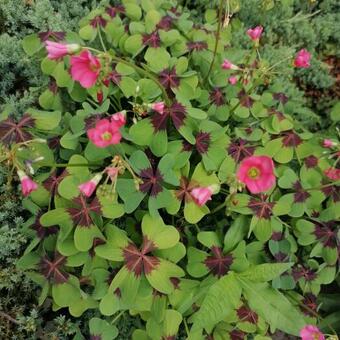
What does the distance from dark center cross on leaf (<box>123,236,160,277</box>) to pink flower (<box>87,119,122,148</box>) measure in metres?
0.52

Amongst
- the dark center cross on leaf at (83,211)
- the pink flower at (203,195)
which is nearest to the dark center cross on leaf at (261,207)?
the pink flower at (203,195)

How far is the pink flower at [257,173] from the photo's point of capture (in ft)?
5.24

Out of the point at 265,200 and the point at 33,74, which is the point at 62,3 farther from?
the point at 265,200

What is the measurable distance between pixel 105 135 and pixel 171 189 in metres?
0.53

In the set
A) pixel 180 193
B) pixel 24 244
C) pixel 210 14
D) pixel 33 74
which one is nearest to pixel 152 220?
pixel 180 193

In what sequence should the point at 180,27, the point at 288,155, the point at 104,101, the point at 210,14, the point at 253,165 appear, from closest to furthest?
the point at 253,165, the point at 104,101, the point at 288,155, the point at 180,27, the point at 210,14

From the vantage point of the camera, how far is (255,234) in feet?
6.87

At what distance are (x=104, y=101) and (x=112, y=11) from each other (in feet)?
2.01

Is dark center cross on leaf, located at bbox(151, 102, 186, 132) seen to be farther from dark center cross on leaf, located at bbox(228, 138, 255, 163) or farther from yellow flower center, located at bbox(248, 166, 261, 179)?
yellow flower center, located at bbox(248, 166, 261, 179)

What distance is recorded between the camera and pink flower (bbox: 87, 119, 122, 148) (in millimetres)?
1581

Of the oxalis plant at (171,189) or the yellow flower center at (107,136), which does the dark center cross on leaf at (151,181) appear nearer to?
the oxalis plant at (171,189)

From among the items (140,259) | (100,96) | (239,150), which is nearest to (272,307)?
(140,259)

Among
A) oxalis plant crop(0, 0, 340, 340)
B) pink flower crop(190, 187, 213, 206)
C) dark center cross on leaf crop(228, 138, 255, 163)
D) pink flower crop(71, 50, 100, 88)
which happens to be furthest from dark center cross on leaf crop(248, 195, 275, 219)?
pink flower crop(71, 50, 100, 88)

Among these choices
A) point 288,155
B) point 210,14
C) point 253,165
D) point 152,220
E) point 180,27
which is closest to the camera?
point 253,165
